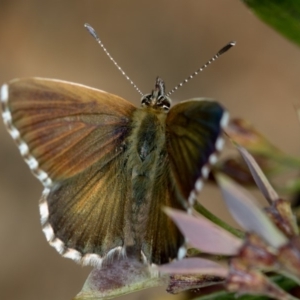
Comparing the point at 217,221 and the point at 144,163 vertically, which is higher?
the point at 144,163

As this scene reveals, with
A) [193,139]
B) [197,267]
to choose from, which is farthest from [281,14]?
[197,267]

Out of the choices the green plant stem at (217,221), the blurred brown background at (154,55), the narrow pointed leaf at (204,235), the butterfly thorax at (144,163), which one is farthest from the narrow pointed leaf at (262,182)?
the blurred brown background at (154,55)

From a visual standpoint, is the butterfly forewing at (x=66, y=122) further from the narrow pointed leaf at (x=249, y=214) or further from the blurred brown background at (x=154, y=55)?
the blurred brown background at (x=154, y=55)

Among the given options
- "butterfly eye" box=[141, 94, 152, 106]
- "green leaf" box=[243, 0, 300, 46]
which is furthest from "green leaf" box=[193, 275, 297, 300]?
"butterfly eye" box=[141, 94, 152, 106]

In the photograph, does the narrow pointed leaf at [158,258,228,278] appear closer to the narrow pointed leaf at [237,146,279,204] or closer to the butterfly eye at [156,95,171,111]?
the narrow pointed leaf at [237,146,279,204]

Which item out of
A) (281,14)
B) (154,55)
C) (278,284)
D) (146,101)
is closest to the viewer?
(278,284)

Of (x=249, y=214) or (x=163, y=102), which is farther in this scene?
(x=163, y=102)

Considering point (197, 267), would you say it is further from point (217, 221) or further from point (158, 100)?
point (158, 100)
